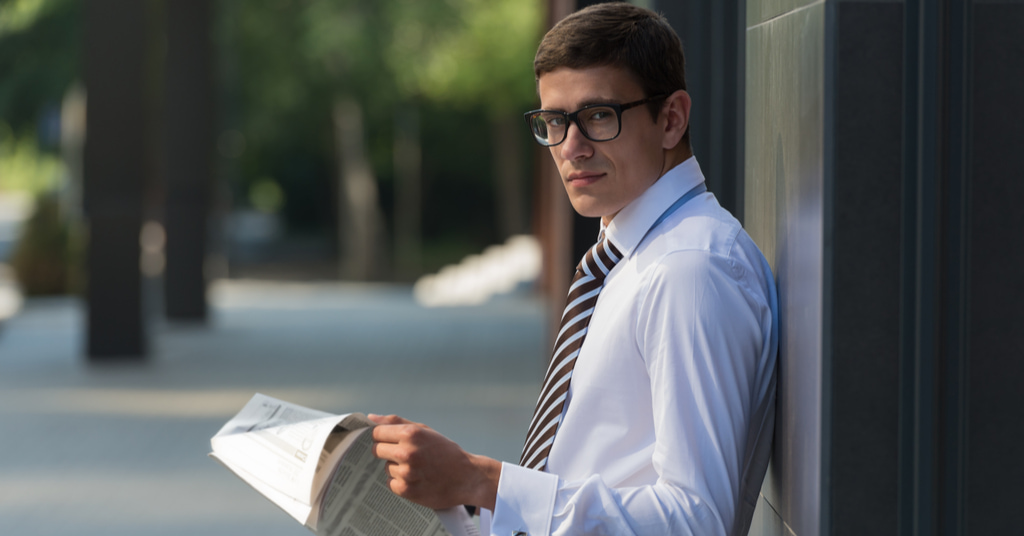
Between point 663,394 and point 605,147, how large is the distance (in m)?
0.47

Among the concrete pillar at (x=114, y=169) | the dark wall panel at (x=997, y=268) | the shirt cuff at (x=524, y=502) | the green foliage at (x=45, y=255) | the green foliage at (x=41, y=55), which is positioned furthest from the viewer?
the green foliage at (x=41, y=55)

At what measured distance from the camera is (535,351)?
1348 centimetres

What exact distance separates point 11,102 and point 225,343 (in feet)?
53.2

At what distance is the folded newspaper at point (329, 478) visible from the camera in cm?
218

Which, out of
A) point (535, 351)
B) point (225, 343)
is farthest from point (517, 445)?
point (225, 343)

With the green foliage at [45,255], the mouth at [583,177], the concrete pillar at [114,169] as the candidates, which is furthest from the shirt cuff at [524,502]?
the green foliage at [45,255]

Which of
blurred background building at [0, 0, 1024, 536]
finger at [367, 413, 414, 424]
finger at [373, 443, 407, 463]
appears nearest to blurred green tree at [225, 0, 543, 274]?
blurred background building at [0, 0, 1024, 536]

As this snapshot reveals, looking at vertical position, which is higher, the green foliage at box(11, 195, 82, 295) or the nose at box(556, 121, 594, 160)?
the nose at box(556, 121, 594, 160)

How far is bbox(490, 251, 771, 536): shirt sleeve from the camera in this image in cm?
191

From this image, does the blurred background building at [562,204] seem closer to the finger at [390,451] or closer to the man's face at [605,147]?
the man's face at [605,147]

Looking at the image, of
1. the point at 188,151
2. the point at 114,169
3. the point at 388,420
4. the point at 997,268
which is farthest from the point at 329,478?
the point at 188,151

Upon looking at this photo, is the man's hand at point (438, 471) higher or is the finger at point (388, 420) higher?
the finger at point (388, 420)

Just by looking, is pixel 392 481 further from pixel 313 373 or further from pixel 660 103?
pixel 313 373

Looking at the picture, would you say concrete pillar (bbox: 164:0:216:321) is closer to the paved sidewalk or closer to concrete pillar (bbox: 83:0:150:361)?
the paved sidewalk
